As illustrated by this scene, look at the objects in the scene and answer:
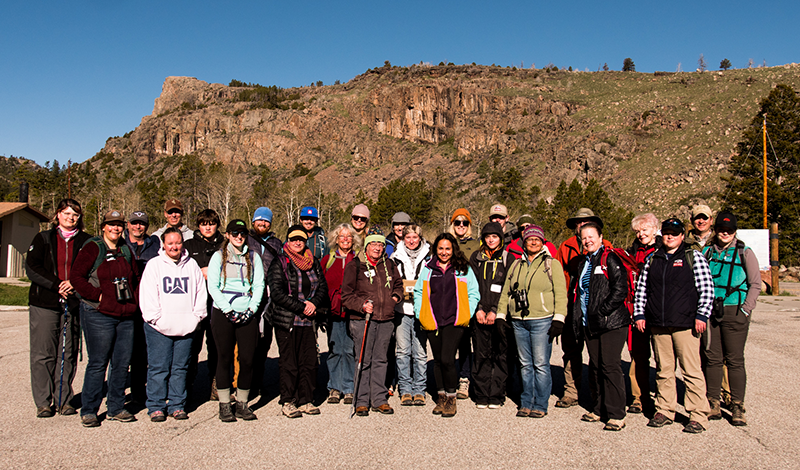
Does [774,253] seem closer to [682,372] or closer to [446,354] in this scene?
[682,372]

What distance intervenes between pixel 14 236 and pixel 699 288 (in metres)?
31.4

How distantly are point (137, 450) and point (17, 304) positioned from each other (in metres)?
13.2

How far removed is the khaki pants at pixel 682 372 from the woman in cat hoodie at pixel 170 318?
4.92 m

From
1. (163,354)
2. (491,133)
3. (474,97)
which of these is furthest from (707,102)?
(163,354)

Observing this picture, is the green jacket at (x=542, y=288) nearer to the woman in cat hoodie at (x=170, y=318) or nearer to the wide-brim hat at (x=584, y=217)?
the wide-brim hat at (x=584, y=217)

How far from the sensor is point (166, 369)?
4.84 metres

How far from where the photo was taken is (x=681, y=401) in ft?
18.6

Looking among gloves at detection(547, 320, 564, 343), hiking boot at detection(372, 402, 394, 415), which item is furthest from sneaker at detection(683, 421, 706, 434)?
hiking boot at detection(372, 402, 394, 415)

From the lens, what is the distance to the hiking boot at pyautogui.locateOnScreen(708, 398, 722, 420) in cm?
497

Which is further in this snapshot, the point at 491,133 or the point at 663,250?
the point at 491,133

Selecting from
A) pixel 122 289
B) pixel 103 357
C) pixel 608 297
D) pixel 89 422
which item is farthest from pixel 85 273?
pixel 608 297

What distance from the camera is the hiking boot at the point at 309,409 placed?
505cm

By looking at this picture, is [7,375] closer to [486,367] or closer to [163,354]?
[163,354]

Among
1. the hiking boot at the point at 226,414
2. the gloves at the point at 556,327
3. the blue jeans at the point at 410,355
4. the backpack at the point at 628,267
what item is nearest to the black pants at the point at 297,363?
the hiking boot at the point at 226,414
